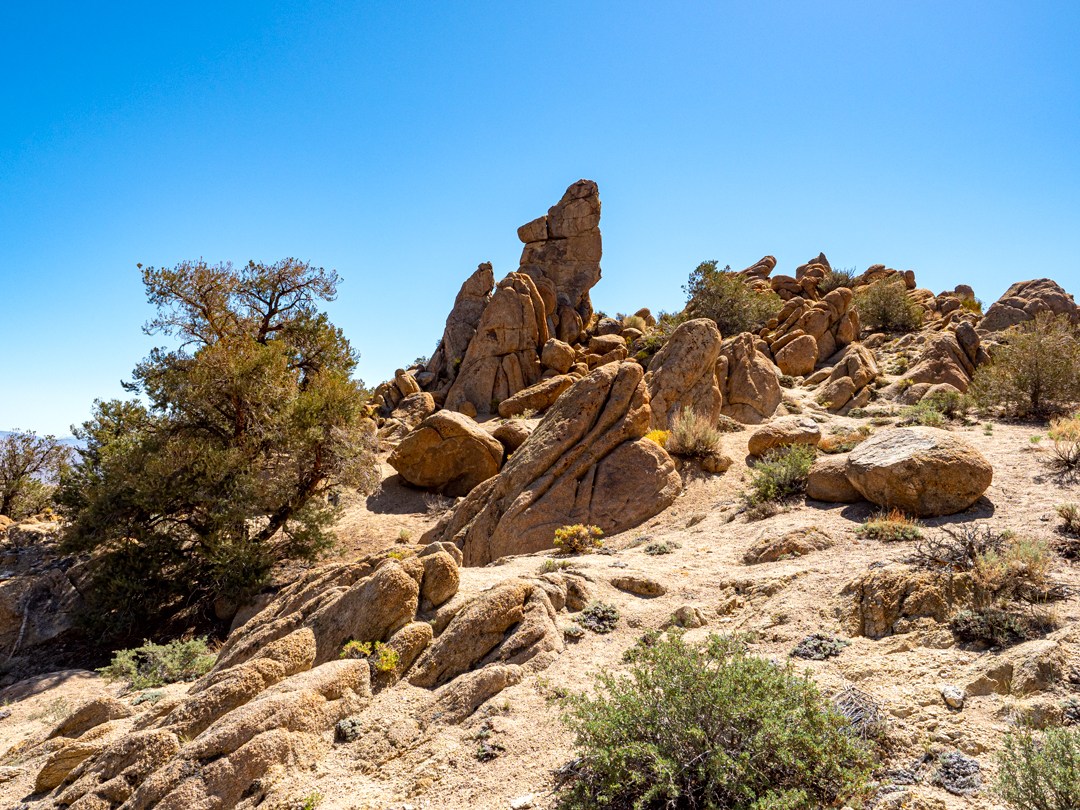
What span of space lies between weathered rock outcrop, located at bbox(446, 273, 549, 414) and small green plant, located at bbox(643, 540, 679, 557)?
22.0 meters

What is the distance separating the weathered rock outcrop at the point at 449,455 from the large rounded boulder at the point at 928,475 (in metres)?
14.3

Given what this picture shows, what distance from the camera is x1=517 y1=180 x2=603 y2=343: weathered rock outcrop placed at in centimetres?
4219

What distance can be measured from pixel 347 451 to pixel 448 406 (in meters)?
16.3

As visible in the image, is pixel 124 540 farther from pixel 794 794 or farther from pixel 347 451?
pixel 794 794

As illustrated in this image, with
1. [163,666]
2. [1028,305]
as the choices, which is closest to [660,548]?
[163,666]

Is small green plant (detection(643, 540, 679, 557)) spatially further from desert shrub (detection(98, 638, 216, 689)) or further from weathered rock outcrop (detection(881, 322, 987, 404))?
weathered rock outcrop (detection(881, 322, 987, 404))

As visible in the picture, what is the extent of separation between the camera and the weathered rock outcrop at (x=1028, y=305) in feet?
99.7

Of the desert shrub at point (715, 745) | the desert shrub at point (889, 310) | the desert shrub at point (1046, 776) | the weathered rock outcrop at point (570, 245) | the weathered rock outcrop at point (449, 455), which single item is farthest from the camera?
the weathered rock outcrop at point (570, 245)

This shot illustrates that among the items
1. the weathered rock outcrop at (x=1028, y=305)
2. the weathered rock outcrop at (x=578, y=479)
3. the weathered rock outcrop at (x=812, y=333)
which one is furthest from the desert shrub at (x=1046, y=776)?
the weathered rock outcrop at (x=1028, y=305)

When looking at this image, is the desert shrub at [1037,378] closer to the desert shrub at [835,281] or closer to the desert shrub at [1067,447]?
the desert shrub at [1067,447]

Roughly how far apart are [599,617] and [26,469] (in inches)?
1115

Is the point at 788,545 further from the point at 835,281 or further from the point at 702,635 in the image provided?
the point at 835,281

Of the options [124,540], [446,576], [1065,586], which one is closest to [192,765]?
[446,576]

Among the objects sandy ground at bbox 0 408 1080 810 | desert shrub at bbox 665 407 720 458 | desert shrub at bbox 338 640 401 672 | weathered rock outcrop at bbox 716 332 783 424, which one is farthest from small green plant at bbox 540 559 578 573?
weathered rock outcrop at bbox 716 332 783 424
